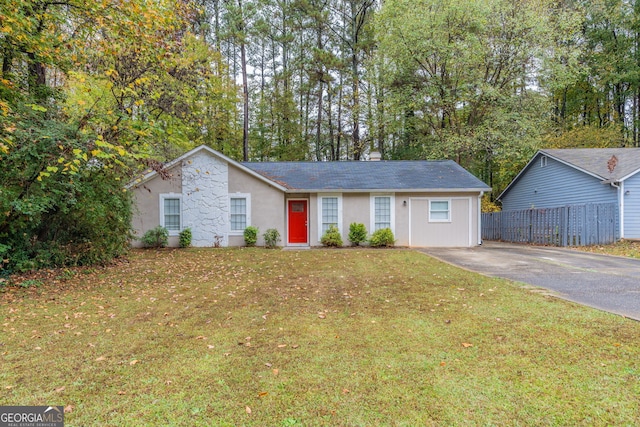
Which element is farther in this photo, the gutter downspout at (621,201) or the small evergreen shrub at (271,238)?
the small evergreen shrub at (271,238)

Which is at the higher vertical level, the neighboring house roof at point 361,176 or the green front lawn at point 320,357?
the neighboring house roof at point 361,176

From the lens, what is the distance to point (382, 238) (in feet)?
43.0

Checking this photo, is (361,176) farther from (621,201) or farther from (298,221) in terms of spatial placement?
(621,201)

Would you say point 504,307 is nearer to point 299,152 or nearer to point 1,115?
point 1,115

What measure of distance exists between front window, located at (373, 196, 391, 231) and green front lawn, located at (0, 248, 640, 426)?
294 inches

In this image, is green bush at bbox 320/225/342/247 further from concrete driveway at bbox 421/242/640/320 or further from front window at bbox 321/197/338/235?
concrete driveway at bbox 421/242/640/320

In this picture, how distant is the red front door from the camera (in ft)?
45.6

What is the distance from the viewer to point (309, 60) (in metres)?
23.7

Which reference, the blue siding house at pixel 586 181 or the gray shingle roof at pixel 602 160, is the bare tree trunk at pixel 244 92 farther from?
the gray shingle roof at pixel 602 160

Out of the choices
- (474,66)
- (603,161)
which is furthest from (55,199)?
(474,66)

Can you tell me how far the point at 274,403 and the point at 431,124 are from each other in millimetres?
22488

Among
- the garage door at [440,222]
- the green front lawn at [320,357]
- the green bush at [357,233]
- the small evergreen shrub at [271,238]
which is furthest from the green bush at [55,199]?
the garage door at [440,222]

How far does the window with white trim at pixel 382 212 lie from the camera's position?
13609 mm

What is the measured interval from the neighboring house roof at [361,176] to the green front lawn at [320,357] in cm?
762
